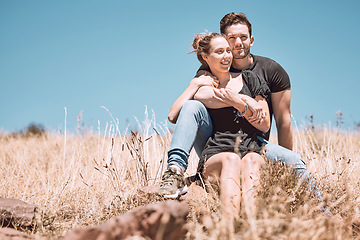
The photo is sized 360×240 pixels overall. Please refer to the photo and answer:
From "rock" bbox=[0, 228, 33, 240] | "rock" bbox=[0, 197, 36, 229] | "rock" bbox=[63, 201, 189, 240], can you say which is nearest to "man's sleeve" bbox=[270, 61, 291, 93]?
"rock" bbox=[63, 201, 189, 240]

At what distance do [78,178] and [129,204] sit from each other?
1.59 meters

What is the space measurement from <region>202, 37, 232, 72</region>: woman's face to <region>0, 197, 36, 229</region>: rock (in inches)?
76.2

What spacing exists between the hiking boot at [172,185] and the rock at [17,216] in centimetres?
95

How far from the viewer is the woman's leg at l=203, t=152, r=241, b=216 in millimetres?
2512

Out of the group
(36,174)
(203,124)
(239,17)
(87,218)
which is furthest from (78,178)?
(239,17)

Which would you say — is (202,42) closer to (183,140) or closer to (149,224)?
(183,140)

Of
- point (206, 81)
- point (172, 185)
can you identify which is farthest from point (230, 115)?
point (172, 185)

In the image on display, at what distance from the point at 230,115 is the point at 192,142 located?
43cm

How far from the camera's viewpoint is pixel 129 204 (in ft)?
10.1

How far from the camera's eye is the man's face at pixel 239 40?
3.51 meters

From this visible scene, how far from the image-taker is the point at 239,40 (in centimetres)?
350

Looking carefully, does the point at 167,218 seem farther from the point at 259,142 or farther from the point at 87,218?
the point at 259,142

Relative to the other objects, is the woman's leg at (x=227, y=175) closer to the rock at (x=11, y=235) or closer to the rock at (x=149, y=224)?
the rock at (x=149, y=224)

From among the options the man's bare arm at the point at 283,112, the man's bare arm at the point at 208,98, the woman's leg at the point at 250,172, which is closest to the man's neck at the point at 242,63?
the man's bare arm at the point at 283,112
